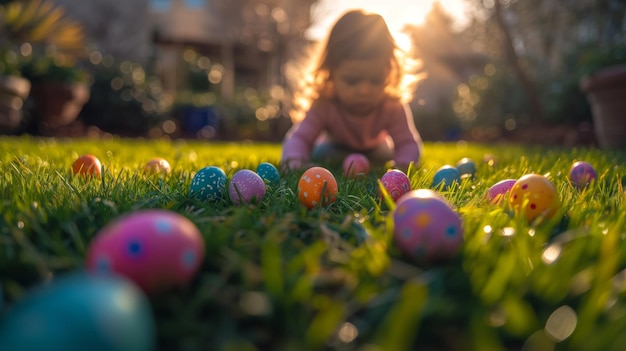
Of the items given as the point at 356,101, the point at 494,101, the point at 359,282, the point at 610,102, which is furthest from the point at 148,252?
the point at 494,101

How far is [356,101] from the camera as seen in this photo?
382 cm

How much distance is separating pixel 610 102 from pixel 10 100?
24.9 feet

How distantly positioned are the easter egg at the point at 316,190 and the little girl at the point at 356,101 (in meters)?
1.54

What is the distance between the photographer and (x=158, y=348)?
0.89 m

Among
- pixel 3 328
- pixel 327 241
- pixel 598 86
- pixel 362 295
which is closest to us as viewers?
pixel 3 328

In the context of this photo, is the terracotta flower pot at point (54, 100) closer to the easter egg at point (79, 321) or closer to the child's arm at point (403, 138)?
the child's arm at point (403, 138)

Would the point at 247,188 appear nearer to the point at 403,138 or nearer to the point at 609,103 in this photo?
the point at 403,138

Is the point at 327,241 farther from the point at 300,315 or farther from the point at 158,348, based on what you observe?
the point at 158,348

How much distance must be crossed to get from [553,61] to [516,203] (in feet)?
39.4

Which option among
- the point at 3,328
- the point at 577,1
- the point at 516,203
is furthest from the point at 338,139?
the point at 577,1

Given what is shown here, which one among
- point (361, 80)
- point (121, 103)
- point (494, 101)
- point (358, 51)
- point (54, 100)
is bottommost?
point (494, 101)

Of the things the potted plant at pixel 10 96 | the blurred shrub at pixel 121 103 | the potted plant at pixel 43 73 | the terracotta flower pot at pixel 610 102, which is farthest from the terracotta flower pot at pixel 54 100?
the terracotta flower pot at pixel 610 102

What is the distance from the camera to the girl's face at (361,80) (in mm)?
3555

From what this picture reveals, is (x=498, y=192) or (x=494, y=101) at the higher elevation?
(x=498, y=192)
